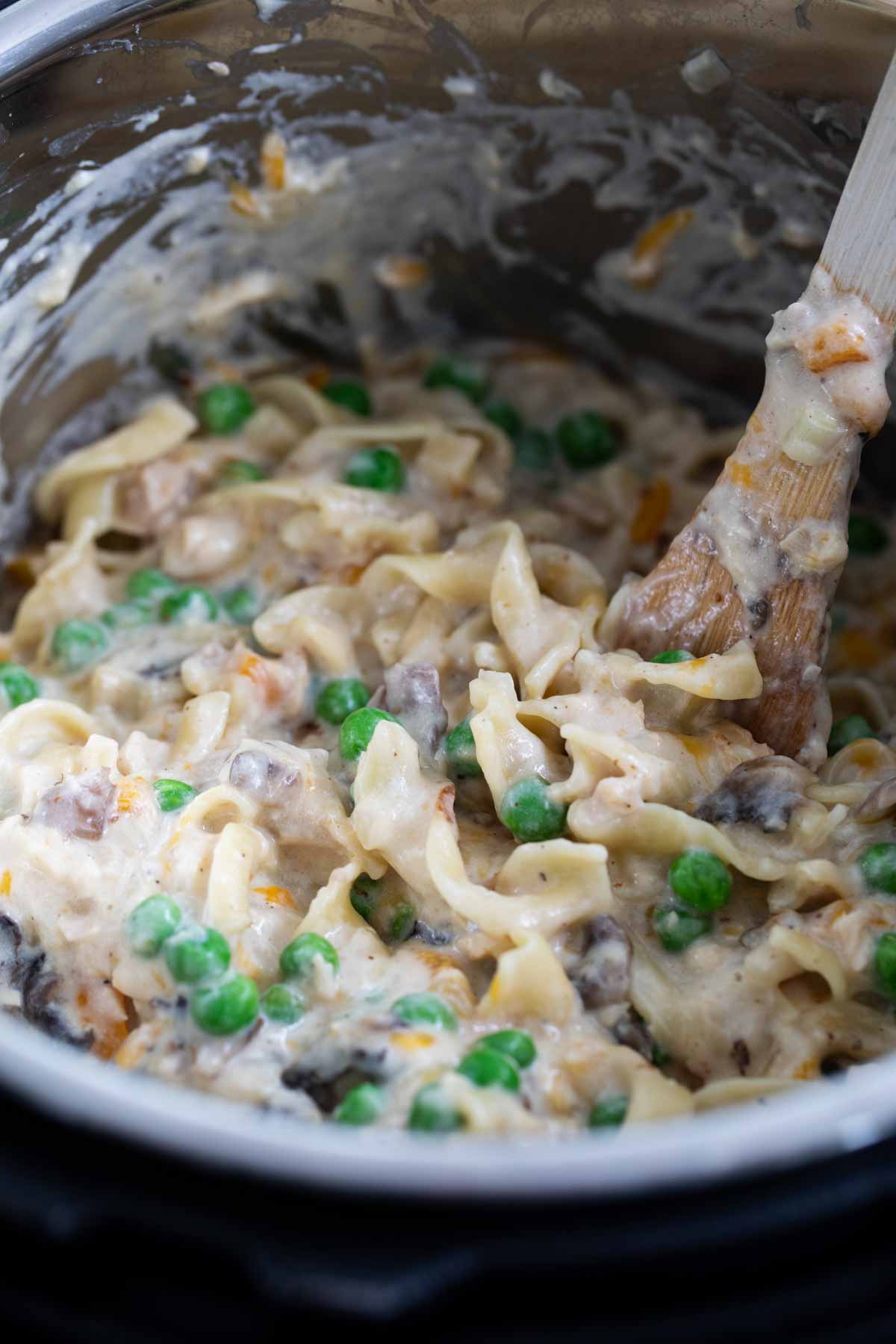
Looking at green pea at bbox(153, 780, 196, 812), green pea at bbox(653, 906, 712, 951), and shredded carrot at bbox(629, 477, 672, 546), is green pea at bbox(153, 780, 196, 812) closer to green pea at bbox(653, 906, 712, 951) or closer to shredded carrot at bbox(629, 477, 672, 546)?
green pea at bbox(653, 906, 712, 951)

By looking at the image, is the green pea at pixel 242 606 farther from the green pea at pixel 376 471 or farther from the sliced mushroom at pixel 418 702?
the sliced mushroom at pixel 418 702

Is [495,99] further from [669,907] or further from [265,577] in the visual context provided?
[669,907]

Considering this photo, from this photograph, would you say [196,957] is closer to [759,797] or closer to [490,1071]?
[490,1071]

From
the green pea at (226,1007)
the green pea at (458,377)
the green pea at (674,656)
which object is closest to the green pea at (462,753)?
the green pea at (674,656)

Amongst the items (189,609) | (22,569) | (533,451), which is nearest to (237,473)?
(189,609)

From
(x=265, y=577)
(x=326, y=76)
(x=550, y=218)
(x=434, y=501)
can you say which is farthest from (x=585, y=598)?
(x=326, y=76)

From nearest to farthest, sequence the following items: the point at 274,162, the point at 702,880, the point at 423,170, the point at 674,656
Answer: the point at 702,880 < the point at 674,656 < the point at 274,162 < the point at 423,170
